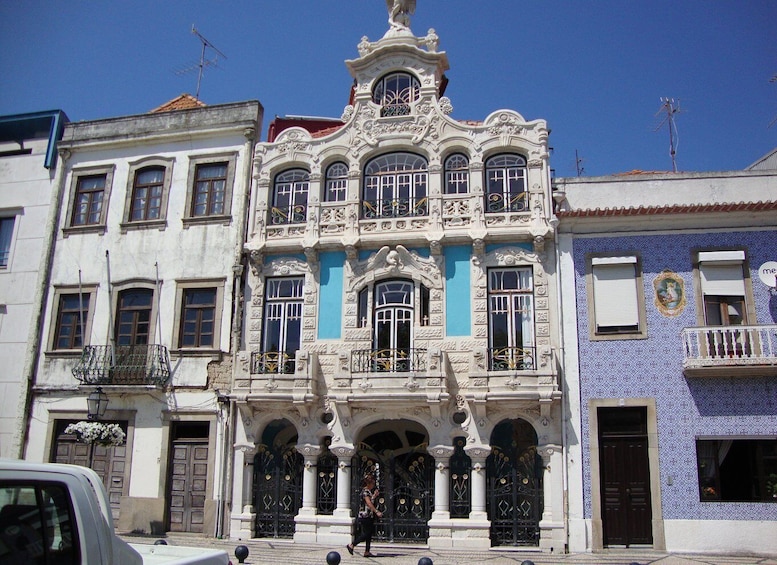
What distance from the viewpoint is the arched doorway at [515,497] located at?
1544 centimetres

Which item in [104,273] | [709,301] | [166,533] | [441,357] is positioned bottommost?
[166,533]

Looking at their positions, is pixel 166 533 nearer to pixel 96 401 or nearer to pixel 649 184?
pixel 96 401

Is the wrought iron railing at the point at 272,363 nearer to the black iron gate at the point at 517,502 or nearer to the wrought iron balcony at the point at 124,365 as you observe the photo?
the wrought iron balcony at the point at 124,365

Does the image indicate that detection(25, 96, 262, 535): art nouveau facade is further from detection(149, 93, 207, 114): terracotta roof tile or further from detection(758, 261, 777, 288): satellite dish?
detection(758, 261, 777, 288): satellite dish

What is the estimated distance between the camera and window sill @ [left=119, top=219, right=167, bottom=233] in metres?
19.2

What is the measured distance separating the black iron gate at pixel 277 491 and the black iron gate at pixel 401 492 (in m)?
1.43

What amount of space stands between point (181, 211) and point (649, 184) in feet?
38.8

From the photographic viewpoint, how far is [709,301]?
15.9m

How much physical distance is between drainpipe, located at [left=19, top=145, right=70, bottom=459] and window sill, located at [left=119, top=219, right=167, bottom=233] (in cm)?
219

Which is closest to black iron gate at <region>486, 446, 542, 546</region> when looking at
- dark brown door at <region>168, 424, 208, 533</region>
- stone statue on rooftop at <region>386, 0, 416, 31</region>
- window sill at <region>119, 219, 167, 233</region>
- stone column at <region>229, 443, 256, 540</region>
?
stone column at <region>229, 443, 256, 540</region>

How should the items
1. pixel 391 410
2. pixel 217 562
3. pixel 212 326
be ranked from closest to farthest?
1. pixel 217 562
2. pixel 391 410
3. pixel 212 326

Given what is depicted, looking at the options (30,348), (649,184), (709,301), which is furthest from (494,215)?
(30,348)

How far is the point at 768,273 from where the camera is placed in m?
15.5

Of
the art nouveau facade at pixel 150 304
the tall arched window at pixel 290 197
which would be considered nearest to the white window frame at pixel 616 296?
the tall arched window at pixel 290 197
